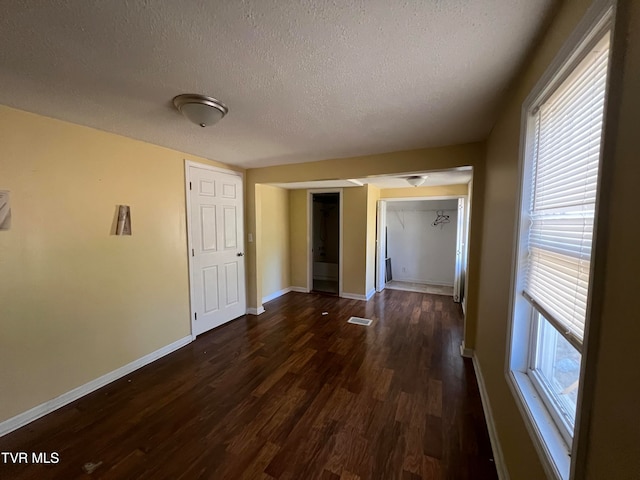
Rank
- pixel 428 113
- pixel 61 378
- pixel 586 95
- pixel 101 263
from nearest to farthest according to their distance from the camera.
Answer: pixel 586 95 → pixel 428 113 → pixel 61 378 → pixel 101 263

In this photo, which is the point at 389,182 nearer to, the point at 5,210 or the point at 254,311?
the point at 254,311

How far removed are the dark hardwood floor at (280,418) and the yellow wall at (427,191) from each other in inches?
109

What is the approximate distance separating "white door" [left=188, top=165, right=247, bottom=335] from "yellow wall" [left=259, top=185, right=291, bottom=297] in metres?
0.78

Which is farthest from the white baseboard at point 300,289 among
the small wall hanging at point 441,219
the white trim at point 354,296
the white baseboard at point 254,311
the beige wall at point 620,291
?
the beige wall at point 620,291

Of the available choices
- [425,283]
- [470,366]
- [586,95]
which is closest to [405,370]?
[470,366]

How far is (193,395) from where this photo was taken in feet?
7.39

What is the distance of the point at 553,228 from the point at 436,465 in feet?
4.94

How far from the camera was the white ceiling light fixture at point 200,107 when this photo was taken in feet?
5.48

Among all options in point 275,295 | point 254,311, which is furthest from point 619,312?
point 275,295

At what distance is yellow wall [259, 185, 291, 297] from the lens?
4.78m

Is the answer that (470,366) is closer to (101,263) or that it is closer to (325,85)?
(325,85)

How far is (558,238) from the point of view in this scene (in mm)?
1064

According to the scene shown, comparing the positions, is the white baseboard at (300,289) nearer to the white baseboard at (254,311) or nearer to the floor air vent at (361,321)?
the white baseboard at (254,311)

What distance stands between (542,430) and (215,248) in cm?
343
